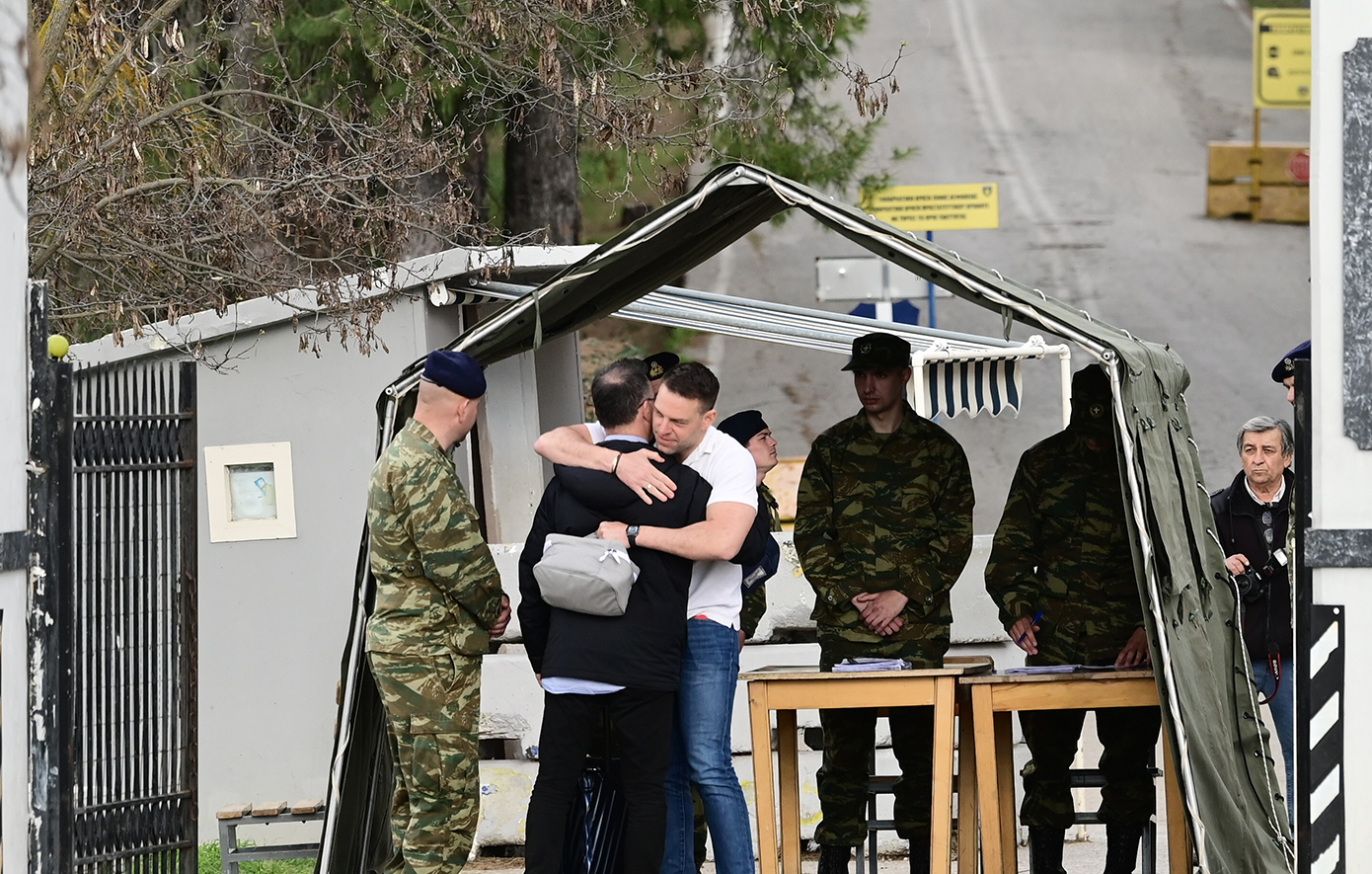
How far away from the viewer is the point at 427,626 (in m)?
5.86

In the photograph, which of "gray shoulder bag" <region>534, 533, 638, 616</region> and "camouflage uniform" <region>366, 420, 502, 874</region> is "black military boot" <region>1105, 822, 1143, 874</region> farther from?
"camouflage uniform" <region>366, 420, 502, 874</region>

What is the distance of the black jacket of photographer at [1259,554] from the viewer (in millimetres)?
7023

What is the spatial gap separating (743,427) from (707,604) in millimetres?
1167

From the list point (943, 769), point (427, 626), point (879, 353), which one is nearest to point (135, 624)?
point (427, 626)

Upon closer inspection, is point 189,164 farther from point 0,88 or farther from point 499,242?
point 0,88

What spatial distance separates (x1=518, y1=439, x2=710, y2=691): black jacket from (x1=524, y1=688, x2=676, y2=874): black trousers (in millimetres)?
101

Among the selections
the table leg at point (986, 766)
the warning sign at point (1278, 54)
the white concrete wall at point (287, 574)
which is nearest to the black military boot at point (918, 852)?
the table leg at point (986, 766)

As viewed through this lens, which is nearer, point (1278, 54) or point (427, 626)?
point (427, 626)

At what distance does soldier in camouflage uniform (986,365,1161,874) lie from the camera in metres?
6.47

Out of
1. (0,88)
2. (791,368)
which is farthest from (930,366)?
(791,368)

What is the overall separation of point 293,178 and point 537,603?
3.04 m

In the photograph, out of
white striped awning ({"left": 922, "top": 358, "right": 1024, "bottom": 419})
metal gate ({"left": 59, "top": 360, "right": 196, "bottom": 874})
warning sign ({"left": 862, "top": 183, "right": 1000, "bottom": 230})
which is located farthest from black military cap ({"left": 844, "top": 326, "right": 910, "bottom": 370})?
warning sign ({"left": 862, "top": 183, "right": 1000, "bottom": 230})

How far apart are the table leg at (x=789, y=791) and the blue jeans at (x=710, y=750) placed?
1.66 ft

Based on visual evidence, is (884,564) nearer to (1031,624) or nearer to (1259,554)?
(1031,624)
